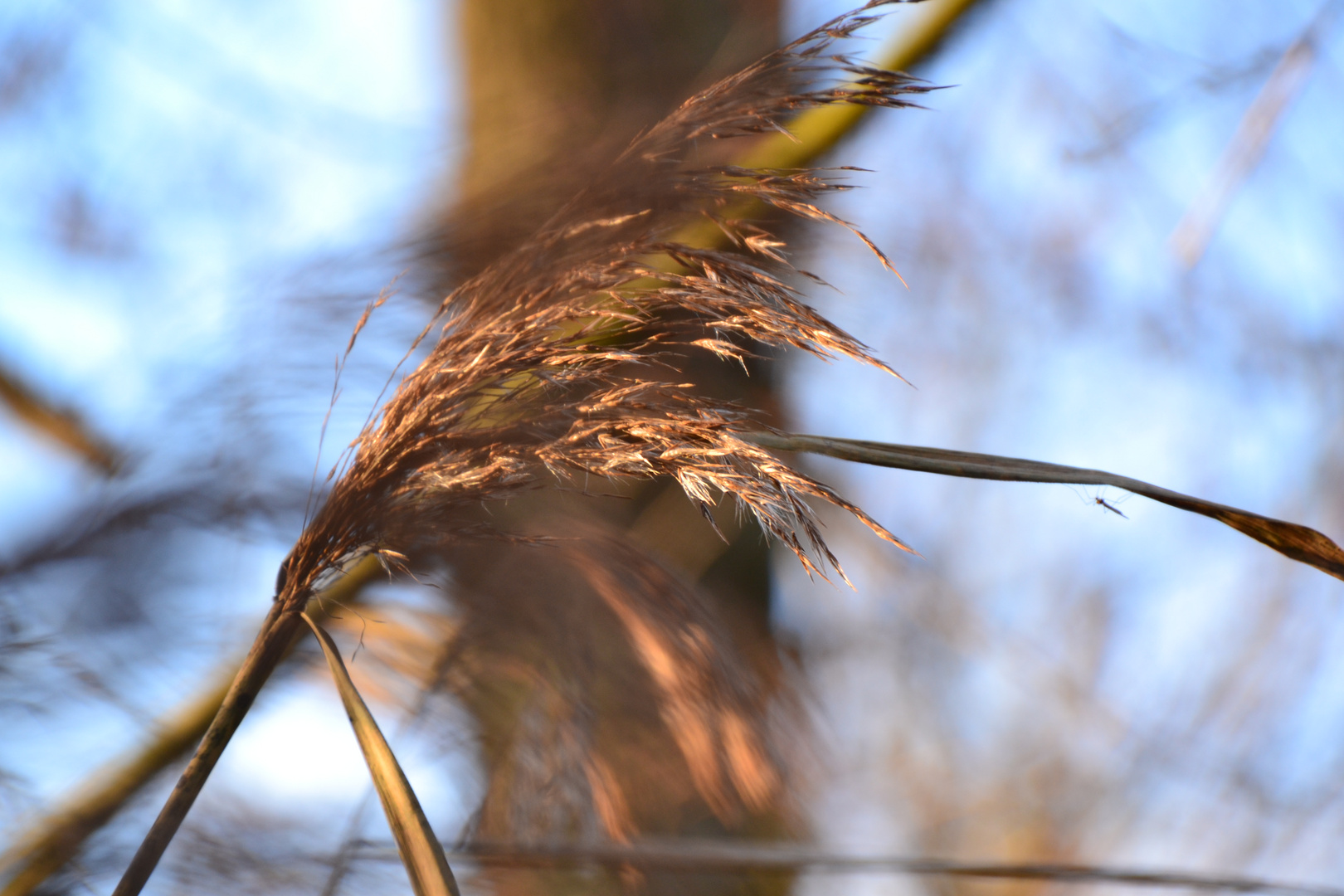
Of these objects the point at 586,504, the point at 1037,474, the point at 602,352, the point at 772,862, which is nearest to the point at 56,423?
the point at 586,504

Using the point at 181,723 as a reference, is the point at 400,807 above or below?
below

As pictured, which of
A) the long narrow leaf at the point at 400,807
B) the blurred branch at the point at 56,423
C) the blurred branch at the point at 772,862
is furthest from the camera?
the blurred branch at the point at 56,423

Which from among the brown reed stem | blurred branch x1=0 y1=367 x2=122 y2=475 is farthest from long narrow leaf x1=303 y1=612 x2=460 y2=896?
blurred branch x1=0 y1=367 x2=122 y2=475

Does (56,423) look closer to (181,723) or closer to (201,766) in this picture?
(181,723)

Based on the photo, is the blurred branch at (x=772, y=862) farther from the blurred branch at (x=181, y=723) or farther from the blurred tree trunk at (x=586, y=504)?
the blurred branch at (x=181, y=723)

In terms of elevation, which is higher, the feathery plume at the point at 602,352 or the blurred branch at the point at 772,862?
the feathery plume at the point at 602,352

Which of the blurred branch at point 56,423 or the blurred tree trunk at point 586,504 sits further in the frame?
the blurred branch at point 56,423

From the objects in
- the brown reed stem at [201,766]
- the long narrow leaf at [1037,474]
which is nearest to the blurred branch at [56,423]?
the brown reed stem at [201,766]

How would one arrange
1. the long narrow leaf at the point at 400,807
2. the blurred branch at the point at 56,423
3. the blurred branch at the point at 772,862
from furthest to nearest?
the blurred branch at the point at 56,423
the blurred branch at the point at 772,862
the long narrow leaf at the point at 400,807
